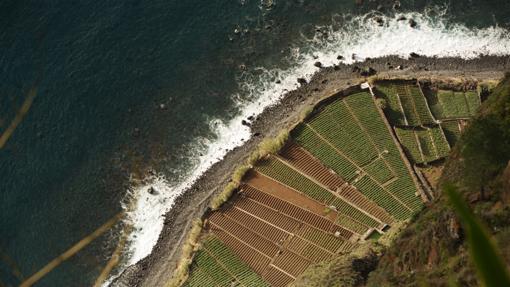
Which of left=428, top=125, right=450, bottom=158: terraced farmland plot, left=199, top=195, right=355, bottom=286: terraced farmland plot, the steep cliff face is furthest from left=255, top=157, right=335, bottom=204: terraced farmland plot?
left=428, top=125, right=450, bottom=158: terraced farmland plot

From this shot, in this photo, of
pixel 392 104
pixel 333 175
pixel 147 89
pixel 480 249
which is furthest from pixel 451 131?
pixel 480 249

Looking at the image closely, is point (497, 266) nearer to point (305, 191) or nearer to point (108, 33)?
point (305, 191)

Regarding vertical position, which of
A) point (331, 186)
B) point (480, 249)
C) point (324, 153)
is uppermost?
point (324, 153)

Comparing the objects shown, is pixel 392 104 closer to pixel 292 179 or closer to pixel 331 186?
pixel 331 186

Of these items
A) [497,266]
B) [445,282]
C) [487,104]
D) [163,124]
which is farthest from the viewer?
[163,124]

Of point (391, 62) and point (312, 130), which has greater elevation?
point (391, 62)

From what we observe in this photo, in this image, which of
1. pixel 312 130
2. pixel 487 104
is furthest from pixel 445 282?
pixel 312 130

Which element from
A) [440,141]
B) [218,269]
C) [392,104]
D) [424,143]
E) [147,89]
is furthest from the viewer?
[147,89]

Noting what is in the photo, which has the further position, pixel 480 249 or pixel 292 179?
pixel 292 179
